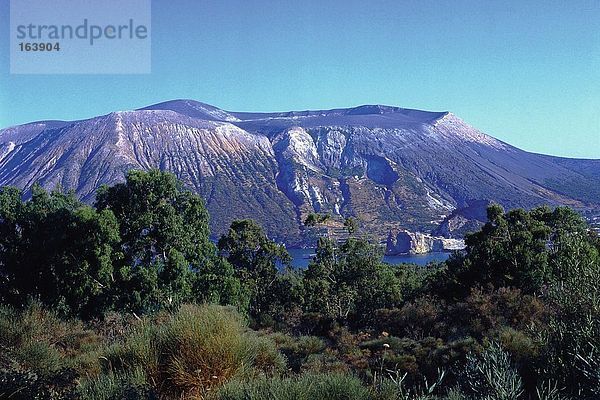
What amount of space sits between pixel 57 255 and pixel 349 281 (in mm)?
13144

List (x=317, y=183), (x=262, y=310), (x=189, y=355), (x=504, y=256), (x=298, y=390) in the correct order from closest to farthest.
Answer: (x=298, y=390) → (x=189, y=355) → (x=504, y=256) → (x=262, y=310) → (x=317, y=183)

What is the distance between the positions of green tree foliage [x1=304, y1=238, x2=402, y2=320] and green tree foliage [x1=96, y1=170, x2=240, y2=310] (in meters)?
5.96

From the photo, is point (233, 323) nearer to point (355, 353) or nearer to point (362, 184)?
point (355, 353)

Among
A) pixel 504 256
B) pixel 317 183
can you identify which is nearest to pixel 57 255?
pixel 504 256

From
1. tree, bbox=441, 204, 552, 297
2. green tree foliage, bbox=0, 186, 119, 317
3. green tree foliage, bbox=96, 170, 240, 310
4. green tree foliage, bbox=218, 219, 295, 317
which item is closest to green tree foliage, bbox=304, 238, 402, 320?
green tree foliage, bbox=218, 219, 295, 317

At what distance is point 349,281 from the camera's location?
84.9ft

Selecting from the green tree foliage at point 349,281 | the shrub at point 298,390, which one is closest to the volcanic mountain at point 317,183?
the green tree foliage at point 349,281

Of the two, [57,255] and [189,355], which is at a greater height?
[189,355]

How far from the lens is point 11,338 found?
843 centimetres

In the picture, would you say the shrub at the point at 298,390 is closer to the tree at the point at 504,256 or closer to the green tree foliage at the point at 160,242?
the green tree foliage at the point at 160,242

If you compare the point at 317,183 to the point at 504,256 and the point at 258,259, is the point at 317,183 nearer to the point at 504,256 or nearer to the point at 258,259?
the point at 258,259

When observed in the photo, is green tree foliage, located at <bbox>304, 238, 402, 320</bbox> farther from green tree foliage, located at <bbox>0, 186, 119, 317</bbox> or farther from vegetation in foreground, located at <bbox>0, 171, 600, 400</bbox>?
green tree foliage, located at <bbox>0, 186, 119, 317</bbox>

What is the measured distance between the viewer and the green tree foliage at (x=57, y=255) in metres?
17.0

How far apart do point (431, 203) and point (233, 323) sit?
152 meters
